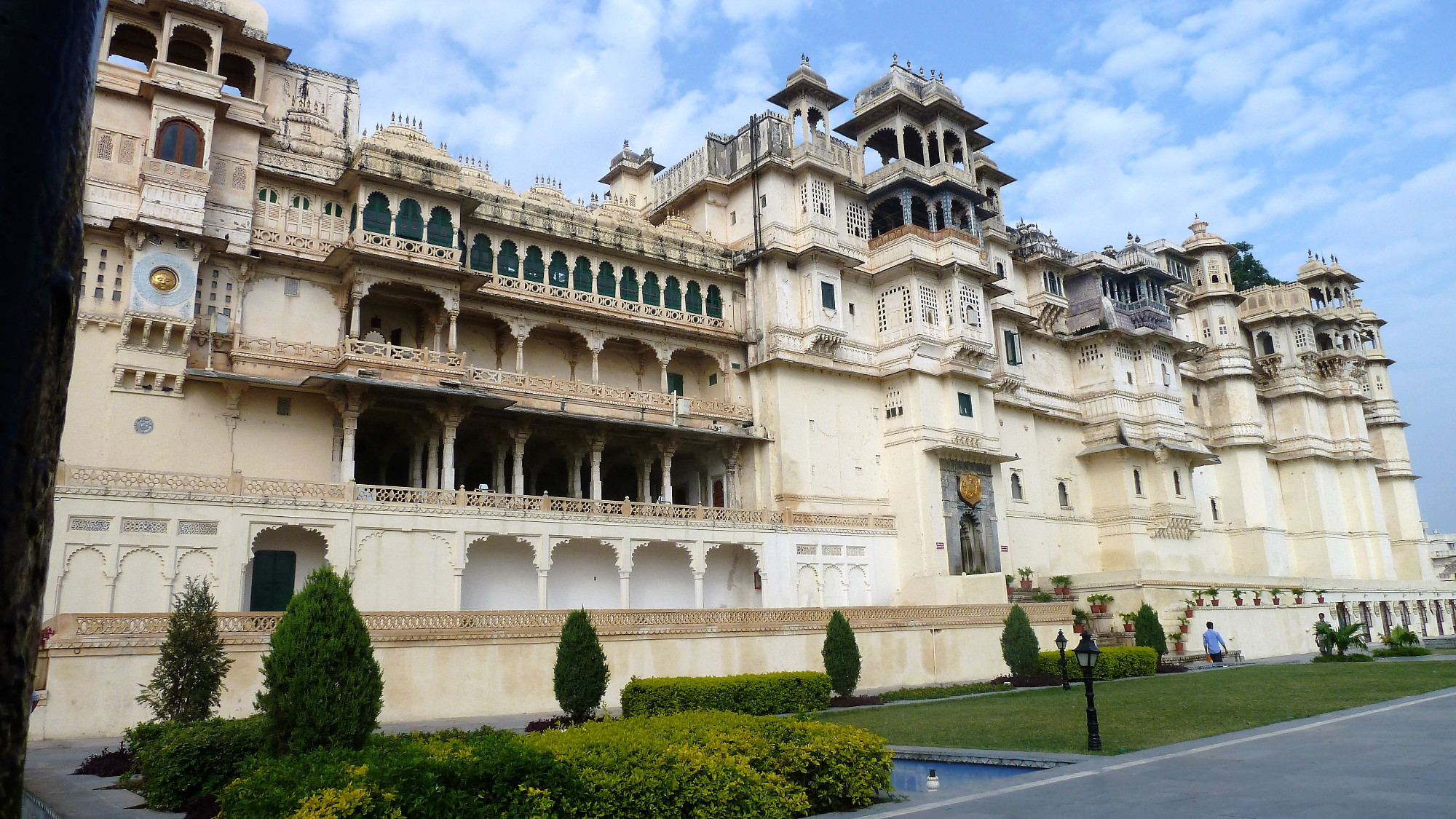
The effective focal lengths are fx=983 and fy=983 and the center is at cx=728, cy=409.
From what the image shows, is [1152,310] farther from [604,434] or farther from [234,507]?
[234,507]

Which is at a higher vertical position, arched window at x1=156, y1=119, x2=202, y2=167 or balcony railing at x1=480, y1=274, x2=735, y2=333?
arched window at x1=156, y1=119, x2=202, y2=167

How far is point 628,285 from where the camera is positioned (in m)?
35.8

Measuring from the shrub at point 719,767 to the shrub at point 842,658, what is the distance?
12.8 metres

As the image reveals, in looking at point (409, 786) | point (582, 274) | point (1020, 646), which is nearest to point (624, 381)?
point (582, 274)

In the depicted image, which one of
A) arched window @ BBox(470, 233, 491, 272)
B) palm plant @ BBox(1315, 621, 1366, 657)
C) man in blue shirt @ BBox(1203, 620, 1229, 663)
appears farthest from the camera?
man in blue shirt @ BBox(1203, 620, 1229, 663)

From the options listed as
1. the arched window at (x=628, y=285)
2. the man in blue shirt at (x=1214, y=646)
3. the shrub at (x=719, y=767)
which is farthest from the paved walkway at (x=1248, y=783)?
the arched window at (x=628, y=285)

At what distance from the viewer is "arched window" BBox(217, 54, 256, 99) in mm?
29094

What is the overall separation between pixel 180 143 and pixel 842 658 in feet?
71.3

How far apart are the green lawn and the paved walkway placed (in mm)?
1480

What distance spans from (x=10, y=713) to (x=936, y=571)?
36.8m

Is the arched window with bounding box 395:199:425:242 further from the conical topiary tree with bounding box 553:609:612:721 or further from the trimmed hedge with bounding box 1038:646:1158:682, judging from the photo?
the trimmed hedge with bounding box 1038:646:1158:682

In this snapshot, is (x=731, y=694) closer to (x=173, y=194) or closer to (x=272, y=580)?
(x=272, y=580)

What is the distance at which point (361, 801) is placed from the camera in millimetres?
7672

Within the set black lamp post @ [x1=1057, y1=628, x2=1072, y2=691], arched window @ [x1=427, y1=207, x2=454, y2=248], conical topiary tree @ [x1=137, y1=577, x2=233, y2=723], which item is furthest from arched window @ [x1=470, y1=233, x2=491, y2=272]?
black lamp post @ [x1=1057, y1=628, x2=1072, y2=691]
